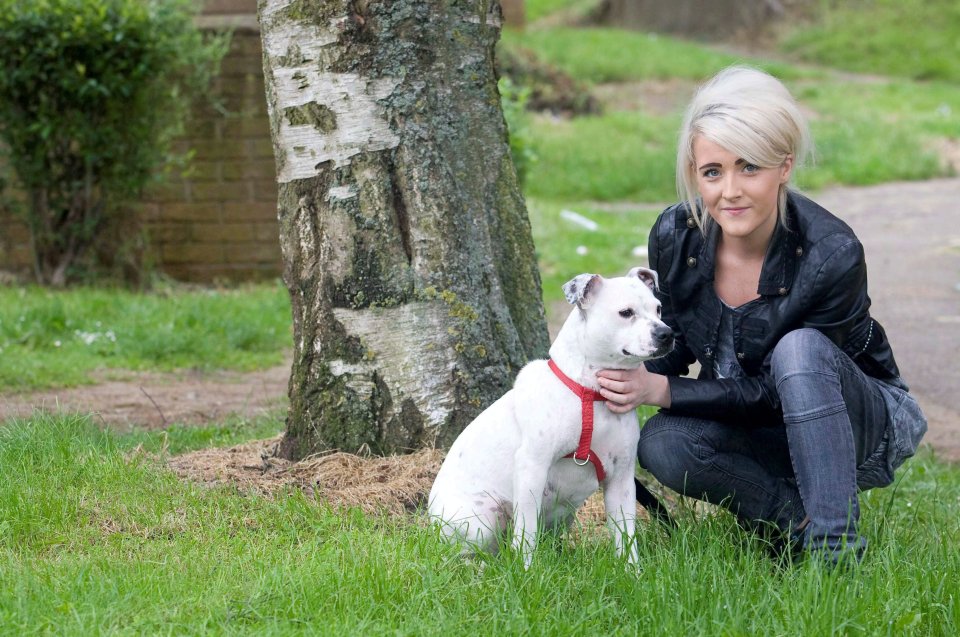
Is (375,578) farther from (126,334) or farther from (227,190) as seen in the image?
(227,190)

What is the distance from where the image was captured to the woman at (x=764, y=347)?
322 cm

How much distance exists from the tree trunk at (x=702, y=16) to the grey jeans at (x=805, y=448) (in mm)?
24241

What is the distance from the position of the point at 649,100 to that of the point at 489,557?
17.1 meters

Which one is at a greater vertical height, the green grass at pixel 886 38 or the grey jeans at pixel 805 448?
the green grass at pixel 886 38

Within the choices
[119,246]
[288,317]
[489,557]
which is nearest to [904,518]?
[489,557]

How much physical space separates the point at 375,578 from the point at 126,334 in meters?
4.51

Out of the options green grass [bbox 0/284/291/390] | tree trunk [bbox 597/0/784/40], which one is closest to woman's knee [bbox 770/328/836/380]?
green grass [bbox 0/284/291/390]

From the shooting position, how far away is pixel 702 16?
87.7 ft

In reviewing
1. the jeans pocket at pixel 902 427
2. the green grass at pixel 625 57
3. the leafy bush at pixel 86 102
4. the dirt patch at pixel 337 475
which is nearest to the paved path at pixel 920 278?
the jeans pocket at pixel 902 427

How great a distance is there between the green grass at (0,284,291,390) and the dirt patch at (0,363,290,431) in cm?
16

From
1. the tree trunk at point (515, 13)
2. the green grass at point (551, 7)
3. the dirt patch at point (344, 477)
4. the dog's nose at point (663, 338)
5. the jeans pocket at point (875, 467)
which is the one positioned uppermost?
the green grass at point (551, 7)

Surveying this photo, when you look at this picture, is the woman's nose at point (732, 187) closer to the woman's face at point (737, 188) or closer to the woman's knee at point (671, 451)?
the woman's face at point (737, 188)

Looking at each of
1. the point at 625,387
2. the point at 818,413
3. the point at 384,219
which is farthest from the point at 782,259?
the point at 384,219

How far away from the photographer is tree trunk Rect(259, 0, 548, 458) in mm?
4008
